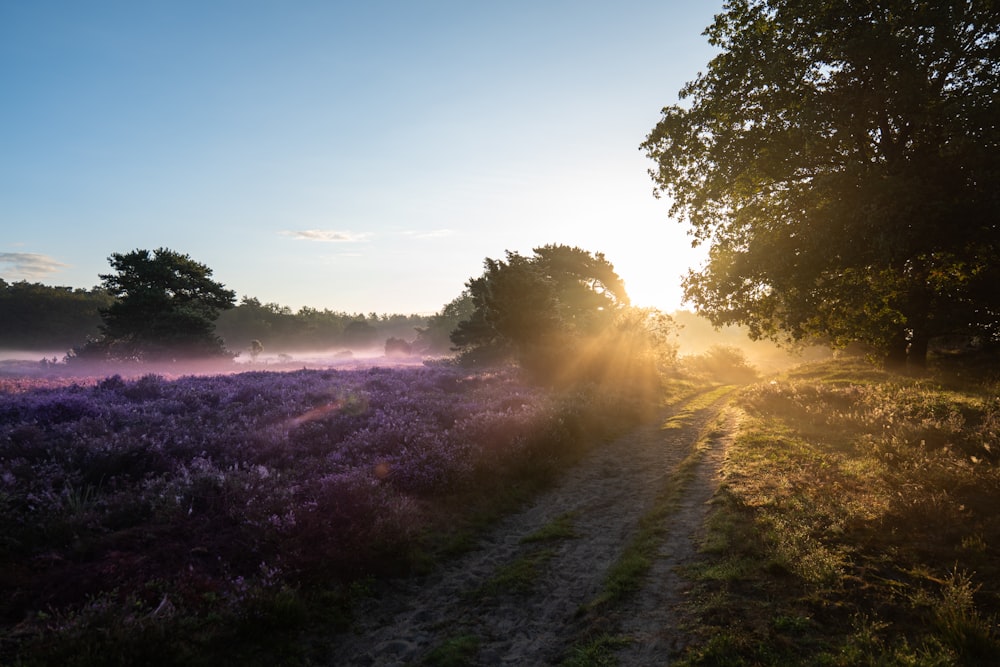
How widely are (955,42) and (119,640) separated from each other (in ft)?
67.4

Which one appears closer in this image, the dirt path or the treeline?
the dirt path

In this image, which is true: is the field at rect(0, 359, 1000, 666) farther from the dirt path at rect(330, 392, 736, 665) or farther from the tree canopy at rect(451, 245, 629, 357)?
the tree canopy at rect(451, 245, 629, 357)

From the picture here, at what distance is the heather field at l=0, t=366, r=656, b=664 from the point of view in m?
5.89

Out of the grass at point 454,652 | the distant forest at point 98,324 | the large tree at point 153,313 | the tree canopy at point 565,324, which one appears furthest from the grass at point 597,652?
the distant forest at point 98,324

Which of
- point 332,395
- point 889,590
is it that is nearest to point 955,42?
point 889,590

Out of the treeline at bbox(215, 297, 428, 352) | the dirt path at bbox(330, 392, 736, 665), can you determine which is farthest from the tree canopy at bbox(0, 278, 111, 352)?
the dirt path at bbox(330, 392, 736, 665)

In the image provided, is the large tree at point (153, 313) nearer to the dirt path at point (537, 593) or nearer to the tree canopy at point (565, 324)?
the tree canopy at point (565, 324)

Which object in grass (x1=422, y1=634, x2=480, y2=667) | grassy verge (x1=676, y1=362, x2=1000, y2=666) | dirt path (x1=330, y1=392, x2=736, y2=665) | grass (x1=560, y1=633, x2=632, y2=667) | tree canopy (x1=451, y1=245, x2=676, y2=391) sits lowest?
dirt path (x1=330, y1=392, x2=736, y2=665)

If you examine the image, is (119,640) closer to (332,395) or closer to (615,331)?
(332,395)

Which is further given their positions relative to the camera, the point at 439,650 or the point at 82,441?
the point at 82,441

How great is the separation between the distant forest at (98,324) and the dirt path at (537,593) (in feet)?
154

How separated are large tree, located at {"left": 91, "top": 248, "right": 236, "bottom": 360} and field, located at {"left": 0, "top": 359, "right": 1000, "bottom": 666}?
92.9 feet

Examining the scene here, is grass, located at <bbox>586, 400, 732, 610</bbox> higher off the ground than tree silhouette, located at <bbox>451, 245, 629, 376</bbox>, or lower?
lower

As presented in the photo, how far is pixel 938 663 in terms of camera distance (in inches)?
178
